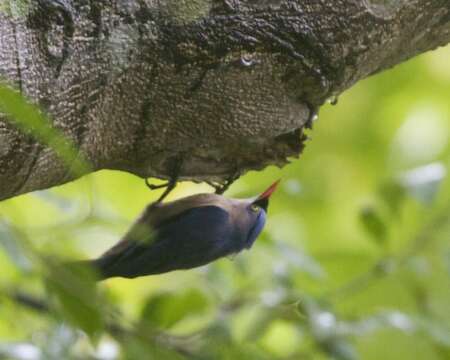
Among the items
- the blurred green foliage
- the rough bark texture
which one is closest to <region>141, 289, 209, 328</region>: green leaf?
the blurred green foliage

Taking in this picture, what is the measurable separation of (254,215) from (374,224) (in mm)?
350

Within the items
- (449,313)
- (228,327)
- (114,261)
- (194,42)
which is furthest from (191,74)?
(449,313)

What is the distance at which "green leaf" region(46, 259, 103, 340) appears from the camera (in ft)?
4.09

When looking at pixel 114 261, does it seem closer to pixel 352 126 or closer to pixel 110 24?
pixel 110 24

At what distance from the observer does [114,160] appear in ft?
4.58

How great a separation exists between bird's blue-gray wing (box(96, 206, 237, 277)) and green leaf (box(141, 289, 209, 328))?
35 centimetres

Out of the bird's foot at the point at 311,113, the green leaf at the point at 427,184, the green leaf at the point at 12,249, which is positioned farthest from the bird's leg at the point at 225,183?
the green leaf at the point at 427,184

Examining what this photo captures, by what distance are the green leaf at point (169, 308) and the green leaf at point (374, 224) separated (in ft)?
1.21

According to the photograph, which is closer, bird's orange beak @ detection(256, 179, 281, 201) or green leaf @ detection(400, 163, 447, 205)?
bird's orange beak @ detection(256, 179, 281, 201)

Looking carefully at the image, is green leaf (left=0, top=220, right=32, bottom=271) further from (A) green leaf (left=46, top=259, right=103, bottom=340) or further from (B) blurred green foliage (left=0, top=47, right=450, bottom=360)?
(A) green leaf (left=46, top=259, right=103, bottom=340)

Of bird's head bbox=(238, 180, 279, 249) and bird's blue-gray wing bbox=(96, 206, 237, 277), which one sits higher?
bird's blue-gray wing bbox=(96, 206, 237, 277)

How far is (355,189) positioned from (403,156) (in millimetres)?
177

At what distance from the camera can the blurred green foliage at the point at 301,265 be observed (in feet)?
5.84

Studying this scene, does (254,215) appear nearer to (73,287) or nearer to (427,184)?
(427,184)
